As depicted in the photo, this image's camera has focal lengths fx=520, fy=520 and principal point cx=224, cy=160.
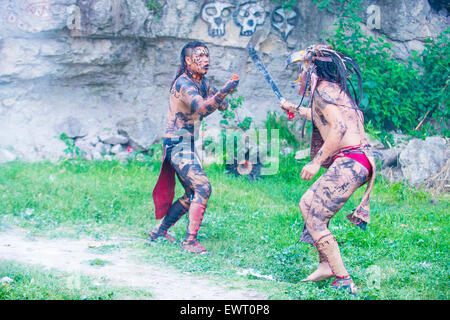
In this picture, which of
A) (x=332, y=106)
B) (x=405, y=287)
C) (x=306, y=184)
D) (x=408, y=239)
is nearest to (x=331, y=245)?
(x=405, y=287)

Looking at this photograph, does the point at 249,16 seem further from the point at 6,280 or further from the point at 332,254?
the point at 6,280

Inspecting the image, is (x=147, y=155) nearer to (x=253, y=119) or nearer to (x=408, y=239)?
(x=253, y=119)

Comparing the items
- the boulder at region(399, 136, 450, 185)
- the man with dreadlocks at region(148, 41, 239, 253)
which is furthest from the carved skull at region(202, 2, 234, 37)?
the man with dreadlocks at region(148, 41, 239, 253)

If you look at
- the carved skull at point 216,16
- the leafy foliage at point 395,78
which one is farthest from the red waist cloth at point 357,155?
the carved skull at point 216,16

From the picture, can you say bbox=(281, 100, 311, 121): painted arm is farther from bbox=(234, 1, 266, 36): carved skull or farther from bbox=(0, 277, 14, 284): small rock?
bbox=(234, 1, 266, 36): carved skull

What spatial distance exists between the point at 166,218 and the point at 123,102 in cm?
447

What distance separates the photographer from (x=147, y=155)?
8852 millimetres

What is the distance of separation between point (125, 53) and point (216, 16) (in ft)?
5.51

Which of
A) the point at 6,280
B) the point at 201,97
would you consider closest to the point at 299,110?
the point at 201,97

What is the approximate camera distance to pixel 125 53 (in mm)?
8891

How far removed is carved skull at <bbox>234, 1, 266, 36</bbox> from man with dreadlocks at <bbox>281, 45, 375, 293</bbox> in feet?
16.9

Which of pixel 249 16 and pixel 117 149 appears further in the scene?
pixel 249 16

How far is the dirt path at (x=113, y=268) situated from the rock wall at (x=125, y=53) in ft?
11.4

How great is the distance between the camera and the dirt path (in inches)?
152
